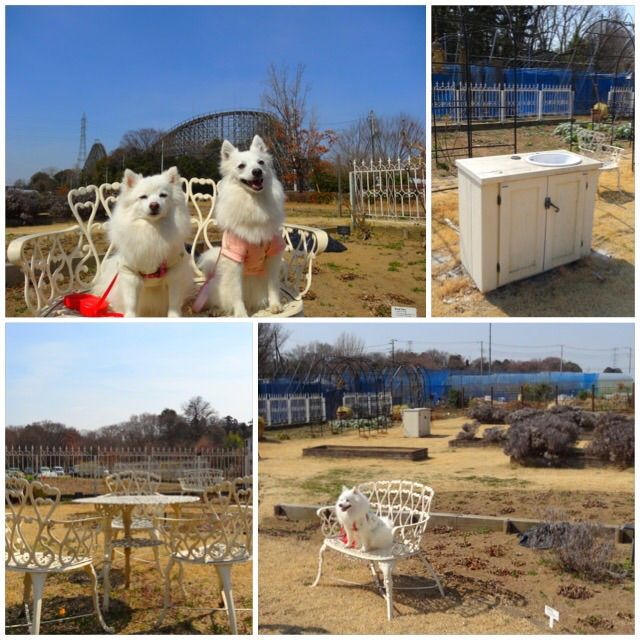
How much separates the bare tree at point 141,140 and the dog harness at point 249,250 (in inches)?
76.2

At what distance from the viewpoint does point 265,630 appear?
3.58 meters

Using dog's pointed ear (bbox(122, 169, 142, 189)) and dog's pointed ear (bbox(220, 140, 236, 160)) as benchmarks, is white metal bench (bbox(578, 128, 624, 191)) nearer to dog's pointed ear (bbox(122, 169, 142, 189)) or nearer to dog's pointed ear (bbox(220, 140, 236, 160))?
dog's pointed ear (bbox(220, 140, 236, 160))

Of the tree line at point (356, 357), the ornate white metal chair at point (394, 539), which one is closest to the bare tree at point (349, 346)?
the tree line at point (356, 357)

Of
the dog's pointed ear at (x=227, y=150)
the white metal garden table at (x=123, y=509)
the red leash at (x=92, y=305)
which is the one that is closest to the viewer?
the dog's pointed ear at (x=227, y=150)

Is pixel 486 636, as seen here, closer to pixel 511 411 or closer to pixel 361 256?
pixel 511 411

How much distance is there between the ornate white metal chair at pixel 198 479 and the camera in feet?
14.4

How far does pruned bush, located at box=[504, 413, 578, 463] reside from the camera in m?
5.35

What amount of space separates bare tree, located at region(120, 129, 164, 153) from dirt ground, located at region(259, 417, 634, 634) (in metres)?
2.29

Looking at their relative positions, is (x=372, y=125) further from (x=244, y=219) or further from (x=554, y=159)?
(x=244, y=219)

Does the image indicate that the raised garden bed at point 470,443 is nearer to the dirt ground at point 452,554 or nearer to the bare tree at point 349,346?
the dirt ground at point 452,554

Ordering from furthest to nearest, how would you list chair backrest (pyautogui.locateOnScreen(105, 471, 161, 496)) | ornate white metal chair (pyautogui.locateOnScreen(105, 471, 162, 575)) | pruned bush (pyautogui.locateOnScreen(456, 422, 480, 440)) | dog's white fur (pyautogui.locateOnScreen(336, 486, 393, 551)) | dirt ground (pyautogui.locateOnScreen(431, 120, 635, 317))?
pruned bush (pyautogui.locateOnScreen(456, 422, 480, 440)), chair backrest (pyautogui.locateOnScreen(105, 471, 161, 496)), ornate white metal chair (pyautogui.locateOnScreen(105, 471, 162, 575)), dirt ground (pyautogui.locateOnScreen(431, 120, 635, 317)), dog's white fur (pyautogui.locateOnScreen(336, 486, 393, 551))

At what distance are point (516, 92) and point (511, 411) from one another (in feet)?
7.88

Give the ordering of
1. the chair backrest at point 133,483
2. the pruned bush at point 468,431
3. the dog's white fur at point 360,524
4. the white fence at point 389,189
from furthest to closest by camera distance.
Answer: the white fence at point 389,189, the pruned bush at point 468,431, the chair backrest at point 133,483, the dog's white fur at point 360,524

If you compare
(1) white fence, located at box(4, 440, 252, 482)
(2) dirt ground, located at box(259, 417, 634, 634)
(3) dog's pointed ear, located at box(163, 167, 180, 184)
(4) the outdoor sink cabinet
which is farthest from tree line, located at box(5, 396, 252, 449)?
(4) the outdoor sink cabinet
